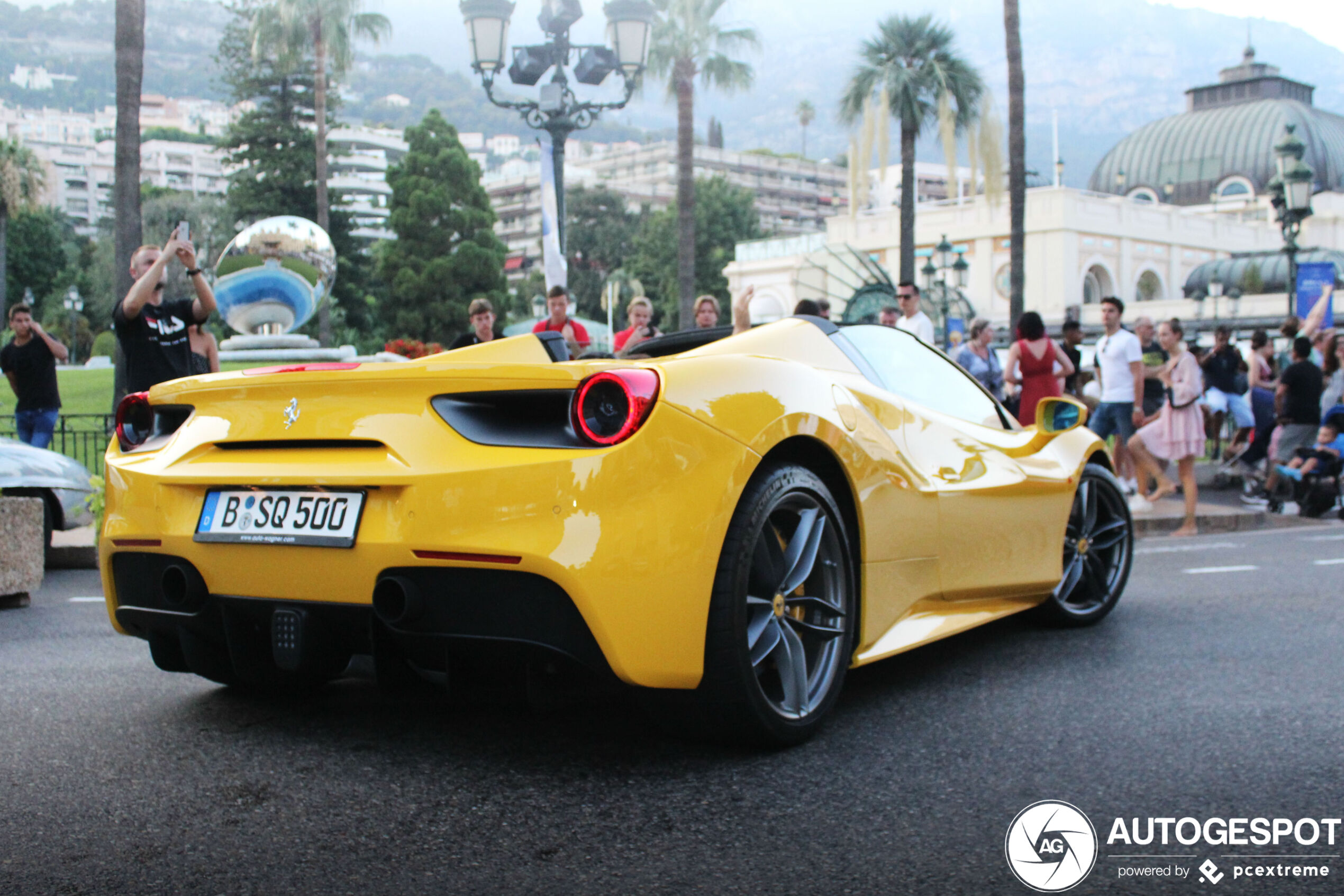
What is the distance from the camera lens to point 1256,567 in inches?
293

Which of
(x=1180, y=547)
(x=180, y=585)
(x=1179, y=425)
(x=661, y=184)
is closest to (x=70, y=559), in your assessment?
(x=180, y=585)

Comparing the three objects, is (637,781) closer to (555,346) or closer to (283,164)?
(555,346)

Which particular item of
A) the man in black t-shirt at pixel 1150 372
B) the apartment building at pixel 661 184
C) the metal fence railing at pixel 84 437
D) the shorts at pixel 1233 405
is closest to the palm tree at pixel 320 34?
the metal fence railing at pixel 84 437

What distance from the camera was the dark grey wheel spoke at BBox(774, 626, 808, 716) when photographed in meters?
3.24

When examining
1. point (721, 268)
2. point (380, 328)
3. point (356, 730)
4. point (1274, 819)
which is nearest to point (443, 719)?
point (356, 730)

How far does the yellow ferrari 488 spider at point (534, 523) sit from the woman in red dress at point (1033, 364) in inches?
267

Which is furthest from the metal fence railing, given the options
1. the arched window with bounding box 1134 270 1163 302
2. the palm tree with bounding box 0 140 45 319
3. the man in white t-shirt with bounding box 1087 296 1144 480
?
the arched window with bounding box 1134 270 1163 302

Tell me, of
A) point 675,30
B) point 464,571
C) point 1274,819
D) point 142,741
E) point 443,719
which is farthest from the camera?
point 675,30

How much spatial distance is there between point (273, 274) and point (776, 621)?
16.4m

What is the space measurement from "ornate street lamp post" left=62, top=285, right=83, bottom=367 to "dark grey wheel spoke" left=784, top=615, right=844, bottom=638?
191 feet

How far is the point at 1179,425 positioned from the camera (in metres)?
10.6

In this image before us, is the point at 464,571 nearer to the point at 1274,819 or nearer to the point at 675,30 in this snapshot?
the point at 1274,819

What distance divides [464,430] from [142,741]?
1265 mm

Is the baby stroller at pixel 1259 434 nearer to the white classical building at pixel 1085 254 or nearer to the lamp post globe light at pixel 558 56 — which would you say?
the lamp post globe light at pixel 558 56
